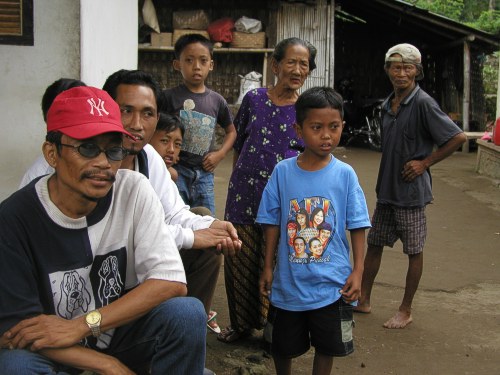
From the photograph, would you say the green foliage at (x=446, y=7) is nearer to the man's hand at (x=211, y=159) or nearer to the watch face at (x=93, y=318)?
the man's hand at (x=211, y=159)

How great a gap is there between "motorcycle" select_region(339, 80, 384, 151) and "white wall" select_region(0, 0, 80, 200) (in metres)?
10.7

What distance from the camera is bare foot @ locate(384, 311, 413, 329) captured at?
4383 mm

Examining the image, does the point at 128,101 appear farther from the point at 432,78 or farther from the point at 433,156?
the point at 432,78

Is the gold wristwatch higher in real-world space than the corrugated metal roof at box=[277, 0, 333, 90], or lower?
lower

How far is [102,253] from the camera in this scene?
2.50 m

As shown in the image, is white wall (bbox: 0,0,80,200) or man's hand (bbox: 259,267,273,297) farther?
white wall (bbox: 0,0,80,200)

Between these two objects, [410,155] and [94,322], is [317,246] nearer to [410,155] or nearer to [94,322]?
[94,322]

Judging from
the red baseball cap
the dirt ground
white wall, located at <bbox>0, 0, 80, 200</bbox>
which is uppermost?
white wall, located at <bbox>0, 0, 80, 200</bbox>

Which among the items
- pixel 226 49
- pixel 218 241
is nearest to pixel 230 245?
pixel 218 241

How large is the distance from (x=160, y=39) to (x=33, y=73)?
8880 mm

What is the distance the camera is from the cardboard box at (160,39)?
1315cm

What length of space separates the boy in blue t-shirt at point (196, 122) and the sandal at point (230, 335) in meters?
0.84

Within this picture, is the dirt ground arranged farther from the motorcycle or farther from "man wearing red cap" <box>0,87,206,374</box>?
the motorcycle

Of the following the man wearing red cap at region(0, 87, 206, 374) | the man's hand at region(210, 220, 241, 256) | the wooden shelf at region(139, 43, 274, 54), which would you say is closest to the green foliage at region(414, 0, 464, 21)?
the wooden shelf at region(139, 43, 274, 54)
